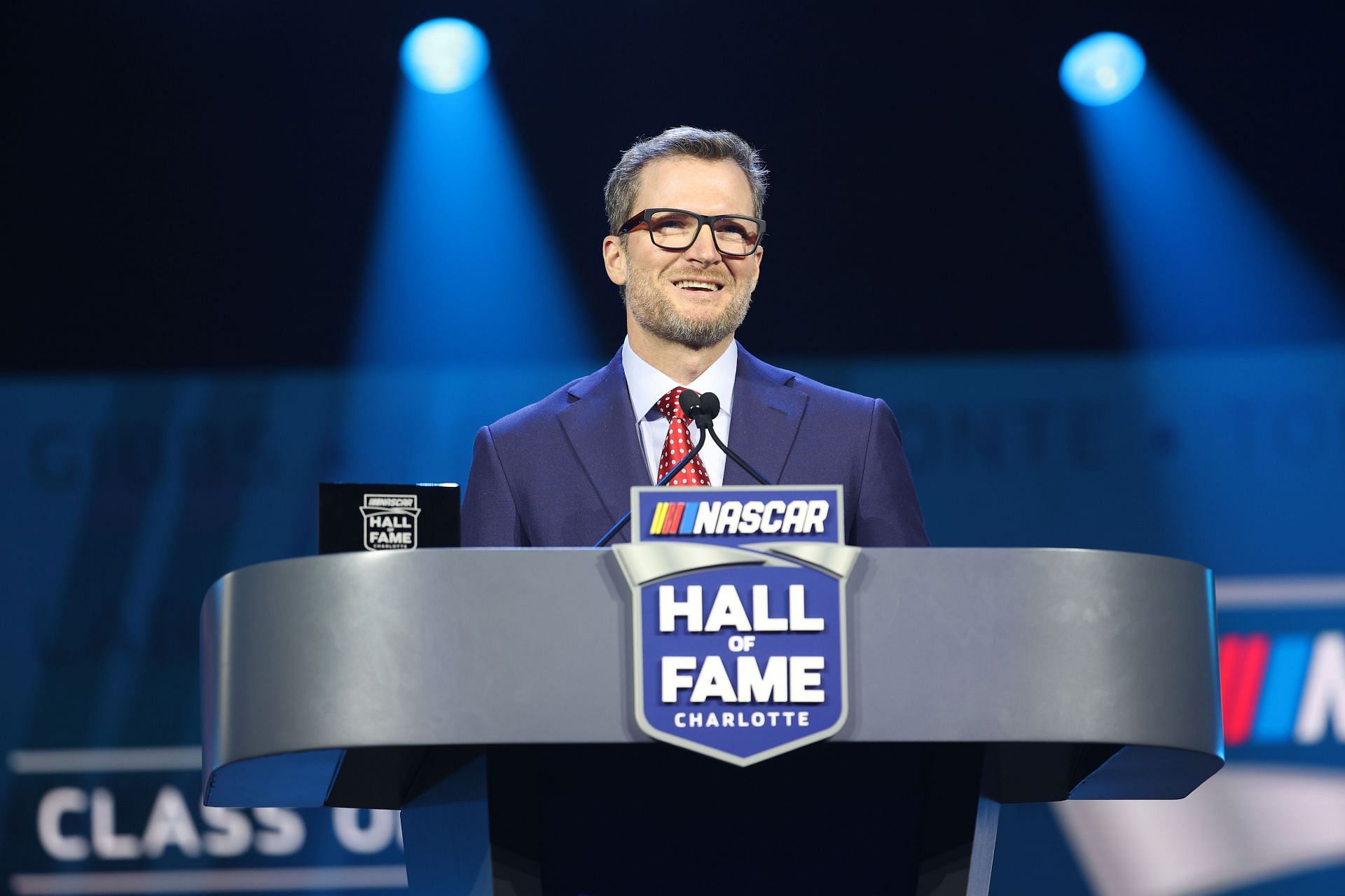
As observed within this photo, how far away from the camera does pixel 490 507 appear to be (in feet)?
6.56

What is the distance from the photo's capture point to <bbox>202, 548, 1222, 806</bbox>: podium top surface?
1.25 meters

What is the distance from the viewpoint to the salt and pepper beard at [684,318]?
220cm

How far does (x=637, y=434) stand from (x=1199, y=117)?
10.5 ft

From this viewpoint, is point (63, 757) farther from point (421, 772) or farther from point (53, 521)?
point (421, 772)

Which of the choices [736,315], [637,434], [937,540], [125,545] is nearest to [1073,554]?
[637,434]

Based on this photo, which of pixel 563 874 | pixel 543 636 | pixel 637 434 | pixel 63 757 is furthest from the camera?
pixel 63 757

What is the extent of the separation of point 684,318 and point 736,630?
3.20ft

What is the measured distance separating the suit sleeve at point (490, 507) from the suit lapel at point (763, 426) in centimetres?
27

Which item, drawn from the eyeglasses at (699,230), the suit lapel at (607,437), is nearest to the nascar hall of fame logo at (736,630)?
the suit lapel at (607,437)

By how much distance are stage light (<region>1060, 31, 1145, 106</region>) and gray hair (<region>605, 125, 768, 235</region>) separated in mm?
2567

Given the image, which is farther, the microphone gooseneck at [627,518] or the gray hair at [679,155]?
the gray hair at [679,155]

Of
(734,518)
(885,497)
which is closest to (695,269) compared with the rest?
(885,497)

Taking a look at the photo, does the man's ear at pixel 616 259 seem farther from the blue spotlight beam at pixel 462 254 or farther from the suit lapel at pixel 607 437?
the blue spotlight beam at pixel 462 254

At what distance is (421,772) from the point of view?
155cm
